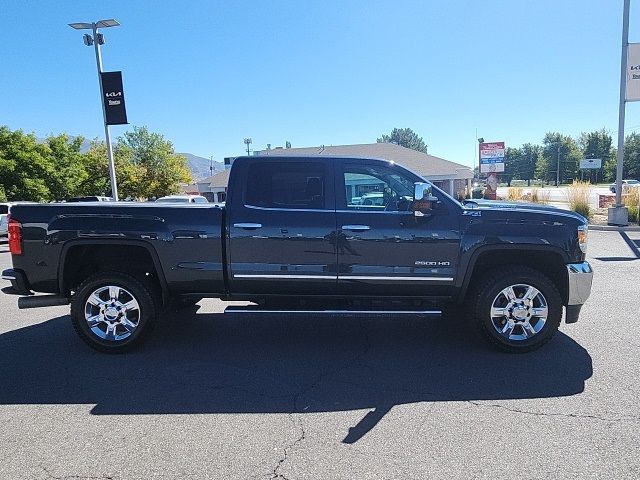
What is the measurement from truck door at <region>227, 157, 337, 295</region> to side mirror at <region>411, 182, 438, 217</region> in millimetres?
→ 819

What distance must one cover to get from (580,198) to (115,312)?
19164 millimetres

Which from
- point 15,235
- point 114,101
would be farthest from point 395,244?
point 114,101

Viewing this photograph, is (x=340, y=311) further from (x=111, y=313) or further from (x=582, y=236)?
(x=582, y=236)

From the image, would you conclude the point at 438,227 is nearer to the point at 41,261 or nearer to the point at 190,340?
the point at 190,340

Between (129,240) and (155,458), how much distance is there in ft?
7.61

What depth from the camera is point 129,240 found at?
443cm

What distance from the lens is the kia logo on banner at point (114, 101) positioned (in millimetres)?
15570

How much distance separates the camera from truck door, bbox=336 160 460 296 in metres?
4.34

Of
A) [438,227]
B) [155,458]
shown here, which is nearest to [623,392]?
[438,227]

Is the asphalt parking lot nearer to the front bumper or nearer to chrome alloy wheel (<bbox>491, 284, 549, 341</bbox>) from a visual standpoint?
chrome alloy wheel (<bbox>491, 284, 549, 341</bbox>)

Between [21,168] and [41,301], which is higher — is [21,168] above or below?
above

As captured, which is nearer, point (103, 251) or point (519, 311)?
point (519, 311)

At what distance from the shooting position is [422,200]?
4203 mm

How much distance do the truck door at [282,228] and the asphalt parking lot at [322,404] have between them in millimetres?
763
